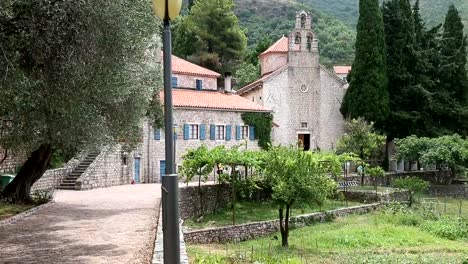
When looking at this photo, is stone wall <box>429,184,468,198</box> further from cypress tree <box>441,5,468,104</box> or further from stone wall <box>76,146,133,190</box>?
stone wall <box>76,146,133,190</box>

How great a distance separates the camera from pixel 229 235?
68.2 feet

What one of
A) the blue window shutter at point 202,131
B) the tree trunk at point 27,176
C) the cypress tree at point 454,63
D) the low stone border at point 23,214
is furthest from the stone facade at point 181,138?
the cypress tree at point 454,63

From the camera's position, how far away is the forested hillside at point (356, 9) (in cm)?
10212

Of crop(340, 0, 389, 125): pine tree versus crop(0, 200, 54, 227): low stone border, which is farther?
crop(340, 0, 389, 125): pine tree

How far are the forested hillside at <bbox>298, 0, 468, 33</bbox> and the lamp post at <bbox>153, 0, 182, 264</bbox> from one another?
Result: 3740 inches

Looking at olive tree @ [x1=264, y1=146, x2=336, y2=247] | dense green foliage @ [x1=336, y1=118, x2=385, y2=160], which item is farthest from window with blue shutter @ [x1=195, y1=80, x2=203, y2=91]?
olive tree @ [x1=264, y1=146, x2=336, y2=247]

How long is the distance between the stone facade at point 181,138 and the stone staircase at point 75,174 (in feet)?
16.7

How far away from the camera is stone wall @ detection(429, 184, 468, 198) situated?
1523 inches

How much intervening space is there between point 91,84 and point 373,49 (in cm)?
3365

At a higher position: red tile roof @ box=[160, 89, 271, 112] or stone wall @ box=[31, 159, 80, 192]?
red tile roof @ box=[160, 89, 271, 112]

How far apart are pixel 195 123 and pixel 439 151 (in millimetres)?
16928

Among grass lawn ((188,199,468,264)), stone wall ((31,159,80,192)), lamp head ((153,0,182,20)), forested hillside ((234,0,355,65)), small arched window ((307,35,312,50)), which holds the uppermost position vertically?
forested hillside ((234,0,355,65))

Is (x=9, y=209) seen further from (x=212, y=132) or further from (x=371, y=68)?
(x=371, y=68)

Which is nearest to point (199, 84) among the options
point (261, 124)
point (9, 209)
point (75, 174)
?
point (261, 124)
